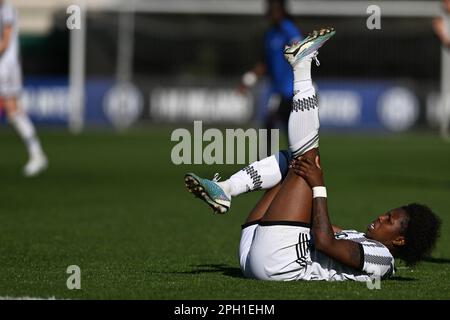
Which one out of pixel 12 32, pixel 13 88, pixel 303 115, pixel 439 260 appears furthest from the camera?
pixel 13 88

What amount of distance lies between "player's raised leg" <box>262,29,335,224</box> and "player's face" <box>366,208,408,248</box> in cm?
52

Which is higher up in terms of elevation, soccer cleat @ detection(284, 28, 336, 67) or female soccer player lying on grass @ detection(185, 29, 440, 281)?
soccer cleat @ detection(284, 28, 336, 67)

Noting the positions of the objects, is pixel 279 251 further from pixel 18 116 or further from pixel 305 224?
pixel 18 116

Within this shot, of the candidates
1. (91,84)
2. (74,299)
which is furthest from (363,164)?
(74,299)

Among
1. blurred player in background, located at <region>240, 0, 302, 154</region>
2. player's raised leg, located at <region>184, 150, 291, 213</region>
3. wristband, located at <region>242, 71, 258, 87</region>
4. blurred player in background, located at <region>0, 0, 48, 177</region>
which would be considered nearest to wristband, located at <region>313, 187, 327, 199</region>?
player's raised leg, located at <region>184, 150, 291, 213</region>

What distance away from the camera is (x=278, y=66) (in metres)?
15.6

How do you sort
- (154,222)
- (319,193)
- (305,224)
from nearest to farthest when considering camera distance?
(319,193)
(305,224)
(154,222)

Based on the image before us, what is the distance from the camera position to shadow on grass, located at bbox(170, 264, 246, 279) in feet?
26.8

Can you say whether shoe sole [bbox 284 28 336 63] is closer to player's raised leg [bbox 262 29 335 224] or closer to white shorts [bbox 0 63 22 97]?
player's raised leg [bbox 262 29 335 224]

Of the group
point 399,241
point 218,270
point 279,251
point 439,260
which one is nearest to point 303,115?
point 279,251

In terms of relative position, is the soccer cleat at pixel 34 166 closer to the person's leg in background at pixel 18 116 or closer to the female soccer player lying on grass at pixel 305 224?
the person's leg in background at pixel 18 116

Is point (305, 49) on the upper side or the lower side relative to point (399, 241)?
upper

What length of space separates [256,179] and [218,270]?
967 mm

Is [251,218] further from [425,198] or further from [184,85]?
[184,85]
